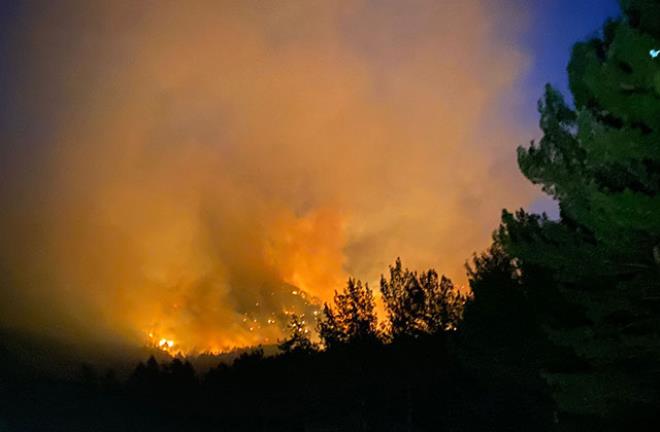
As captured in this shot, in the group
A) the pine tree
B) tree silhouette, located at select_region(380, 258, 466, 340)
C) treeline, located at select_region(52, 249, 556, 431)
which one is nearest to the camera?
the pine tree

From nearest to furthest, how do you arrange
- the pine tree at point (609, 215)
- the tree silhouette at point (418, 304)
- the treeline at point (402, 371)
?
the pine tree at point (609, 215) → the treeline at point (402, 371) → the tree silhouette at point (418, 304)

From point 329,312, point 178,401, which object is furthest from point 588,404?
point 178,401

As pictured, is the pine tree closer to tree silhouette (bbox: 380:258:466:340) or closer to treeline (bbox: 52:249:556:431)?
treeline (bbox: 52:249:556:431)

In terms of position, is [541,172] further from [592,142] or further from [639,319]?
[639,319]

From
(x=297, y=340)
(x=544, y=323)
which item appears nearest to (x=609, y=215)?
(x=544, y=323)

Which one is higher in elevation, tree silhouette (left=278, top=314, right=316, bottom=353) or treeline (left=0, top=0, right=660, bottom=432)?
tree silhouette (left=278, top=314, right=316, bottom=353)

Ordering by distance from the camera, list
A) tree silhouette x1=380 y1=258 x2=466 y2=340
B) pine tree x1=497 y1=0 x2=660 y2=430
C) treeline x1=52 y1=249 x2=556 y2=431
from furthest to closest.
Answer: tree silhouette x1=380 y1=258 x2=466 y2=340
treeline x1=52 y1=249 x2=556 y2=431
pine tree x1=497 y1=0 x2=660 y2=430

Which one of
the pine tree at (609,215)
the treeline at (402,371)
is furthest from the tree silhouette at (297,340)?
the pine tree at (609,215)

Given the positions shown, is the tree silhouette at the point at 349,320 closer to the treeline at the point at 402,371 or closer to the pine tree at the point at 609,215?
the treeline at the point at 402,371

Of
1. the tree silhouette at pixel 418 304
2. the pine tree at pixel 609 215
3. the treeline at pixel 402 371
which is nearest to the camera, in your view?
the pine tree at pixel 609 215

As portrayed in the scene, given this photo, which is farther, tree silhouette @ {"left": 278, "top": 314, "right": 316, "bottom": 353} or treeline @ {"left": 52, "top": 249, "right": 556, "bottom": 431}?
tree silhouette @ {"left": 278, "top": 314, "right": 316, "bottom": 353}

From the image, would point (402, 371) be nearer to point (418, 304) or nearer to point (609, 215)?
point (418, 304)

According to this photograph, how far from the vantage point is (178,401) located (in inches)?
2446

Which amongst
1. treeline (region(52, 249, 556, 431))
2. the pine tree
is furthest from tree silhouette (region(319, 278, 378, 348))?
the pine tree
